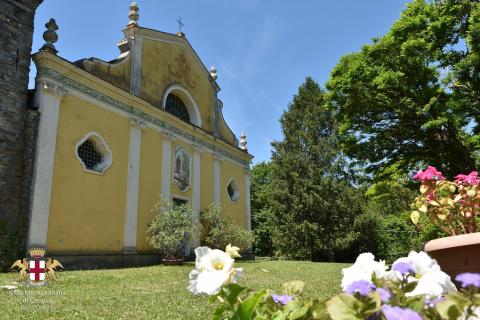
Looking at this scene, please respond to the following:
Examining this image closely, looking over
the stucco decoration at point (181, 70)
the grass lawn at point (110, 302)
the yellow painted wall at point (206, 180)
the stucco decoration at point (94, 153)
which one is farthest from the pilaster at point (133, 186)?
the grass lawn at point (110, 302)

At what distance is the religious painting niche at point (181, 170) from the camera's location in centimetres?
1625

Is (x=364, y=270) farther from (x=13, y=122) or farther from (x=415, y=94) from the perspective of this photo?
(x=13, y=122)

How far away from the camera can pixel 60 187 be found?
11.1 m

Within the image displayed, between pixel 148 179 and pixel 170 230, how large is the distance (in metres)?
2.30

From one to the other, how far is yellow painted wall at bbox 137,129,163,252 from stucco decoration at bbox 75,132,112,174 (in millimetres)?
1673

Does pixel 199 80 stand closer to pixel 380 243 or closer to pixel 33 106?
pixel 33 106

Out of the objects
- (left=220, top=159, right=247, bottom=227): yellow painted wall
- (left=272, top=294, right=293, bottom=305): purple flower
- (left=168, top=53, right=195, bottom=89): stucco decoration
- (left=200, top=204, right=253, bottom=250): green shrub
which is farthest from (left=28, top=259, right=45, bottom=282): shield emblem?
(left=220, top=159, right=247, bottom=227): yellow painted wall

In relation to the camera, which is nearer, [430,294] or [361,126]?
[430,294]

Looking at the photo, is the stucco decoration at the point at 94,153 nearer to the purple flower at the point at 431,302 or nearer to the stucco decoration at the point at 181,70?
the stucco decoration at the point at 181,70

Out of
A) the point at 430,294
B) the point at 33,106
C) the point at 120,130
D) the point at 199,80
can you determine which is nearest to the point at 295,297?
the point at 430,294

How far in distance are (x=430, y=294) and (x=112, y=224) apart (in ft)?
41.8

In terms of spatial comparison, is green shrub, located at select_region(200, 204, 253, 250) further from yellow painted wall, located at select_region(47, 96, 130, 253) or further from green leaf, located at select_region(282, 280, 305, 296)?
green leaf, located at select_region(282, 280, 305, 296)

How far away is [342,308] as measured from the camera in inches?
40.2

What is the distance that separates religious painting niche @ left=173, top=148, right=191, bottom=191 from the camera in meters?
16.2
